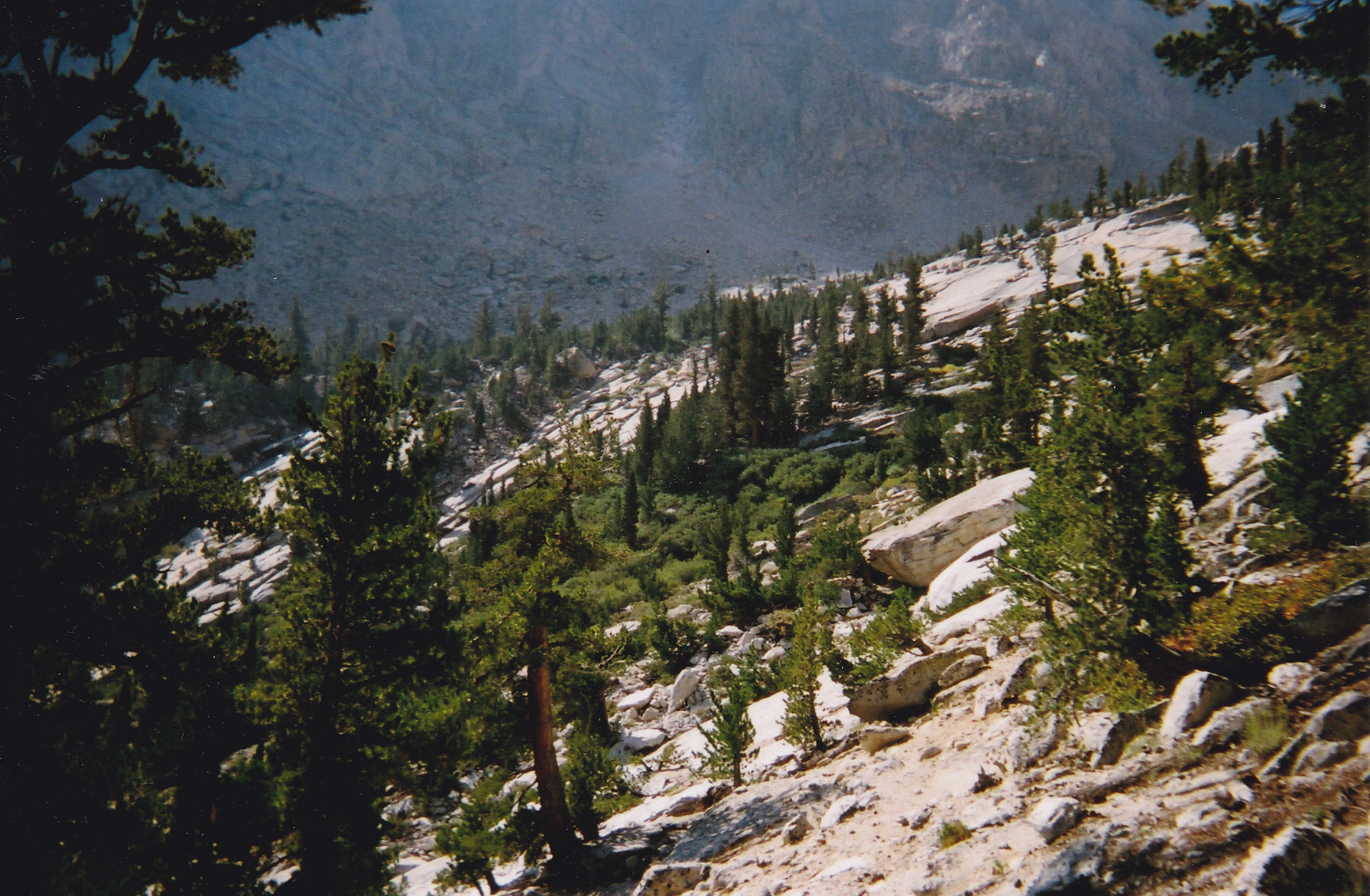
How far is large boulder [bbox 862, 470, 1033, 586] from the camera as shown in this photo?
18.4 meters

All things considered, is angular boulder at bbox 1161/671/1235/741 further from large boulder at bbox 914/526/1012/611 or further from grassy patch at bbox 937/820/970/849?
large boulder at bbox 914/526/1012/611

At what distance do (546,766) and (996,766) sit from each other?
762cm

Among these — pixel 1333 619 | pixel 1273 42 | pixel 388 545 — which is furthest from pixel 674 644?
pixel 1273 42

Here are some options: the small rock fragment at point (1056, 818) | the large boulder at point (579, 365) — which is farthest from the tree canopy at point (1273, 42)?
the large boulder at point (579, 365)

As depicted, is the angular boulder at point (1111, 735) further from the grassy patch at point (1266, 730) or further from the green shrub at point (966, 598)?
the green shrub at point (966, 598)

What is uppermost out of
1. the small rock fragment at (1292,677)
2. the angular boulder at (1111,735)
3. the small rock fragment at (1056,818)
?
the small rock fragment at (1292,677)

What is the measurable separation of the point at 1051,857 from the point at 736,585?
1756 centimetres

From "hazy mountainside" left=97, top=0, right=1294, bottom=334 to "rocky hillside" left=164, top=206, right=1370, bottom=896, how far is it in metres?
114

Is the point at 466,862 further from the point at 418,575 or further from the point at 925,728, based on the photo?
the point at 925,728

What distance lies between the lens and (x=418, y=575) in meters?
9.75

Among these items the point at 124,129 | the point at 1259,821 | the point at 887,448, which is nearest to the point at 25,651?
the point at 124,129

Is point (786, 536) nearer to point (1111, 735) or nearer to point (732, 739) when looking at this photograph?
point (732, 739)

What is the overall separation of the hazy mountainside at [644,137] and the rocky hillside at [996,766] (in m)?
114

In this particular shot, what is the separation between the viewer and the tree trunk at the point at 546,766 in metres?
11.3
